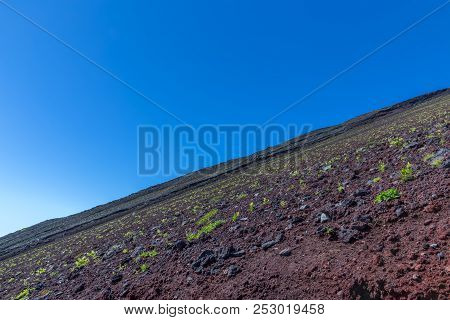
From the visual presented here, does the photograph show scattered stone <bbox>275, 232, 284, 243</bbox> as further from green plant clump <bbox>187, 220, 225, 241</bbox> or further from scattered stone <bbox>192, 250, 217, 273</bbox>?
green plant clump <bbox>187, 220, 225, 241</bbox>

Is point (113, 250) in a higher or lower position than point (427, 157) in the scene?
lower

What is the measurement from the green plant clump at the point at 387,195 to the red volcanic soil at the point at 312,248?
28 millimetres

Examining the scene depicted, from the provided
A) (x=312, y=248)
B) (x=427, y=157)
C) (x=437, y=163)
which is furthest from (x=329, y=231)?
(x=427, y=157)

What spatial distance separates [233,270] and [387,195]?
14.9ft

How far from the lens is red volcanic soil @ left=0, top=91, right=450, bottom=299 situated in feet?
20.9

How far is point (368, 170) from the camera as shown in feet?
41.2

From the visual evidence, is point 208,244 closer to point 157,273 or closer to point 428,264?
point 157,273

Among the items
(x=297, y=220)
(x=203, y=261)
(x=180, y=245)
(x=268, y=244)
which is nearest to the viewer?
(x=268, y=244)

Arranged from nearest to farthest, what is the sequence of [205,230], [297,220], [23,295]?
1. [297,220]
2. [23,295]
3. [205,230]

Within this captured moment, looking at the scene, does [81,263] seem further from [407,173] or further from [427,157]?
[427,157]

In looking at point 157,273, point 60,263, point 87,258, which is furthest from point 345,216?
point 60,263

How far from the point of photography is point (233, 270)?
8203 mm
